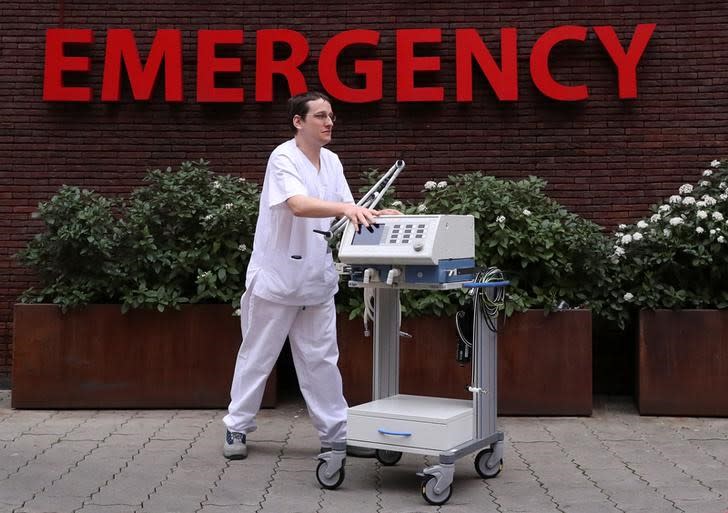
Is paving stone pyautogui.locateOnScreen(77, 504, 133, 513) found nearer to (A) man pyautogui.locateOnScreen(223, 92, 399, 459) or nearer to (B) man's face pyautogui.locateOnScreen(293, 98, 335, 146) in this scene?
(A) man pyautogui.locateOnScreen(223, 92, 399, 459)

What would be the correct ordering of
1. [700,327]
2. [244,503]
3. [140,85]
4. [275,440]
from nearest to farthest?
[244,503] → [275,440] → [700,327] → [140,85]

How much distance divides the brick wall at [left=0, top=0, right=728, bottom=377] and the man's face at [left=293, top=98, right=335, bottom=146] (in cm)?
285

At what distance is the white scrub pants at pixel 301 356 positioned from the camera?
5648mm

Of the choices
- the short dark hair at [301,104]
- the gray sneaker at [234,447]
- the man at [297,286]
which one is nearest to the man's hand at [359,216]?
the man at [297,286]

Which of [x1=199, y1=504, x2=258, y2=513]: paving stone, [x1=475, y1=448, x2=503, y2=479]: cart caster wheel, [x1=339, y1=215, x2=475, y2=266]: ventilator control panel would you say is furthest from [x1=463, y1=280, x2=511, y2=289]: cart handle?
[x1=199, y1=504, x2=258, y2=513]: paving stone

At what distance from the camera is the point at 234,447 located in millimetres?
Result: 5754

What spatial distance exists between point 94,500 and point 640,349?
407 cm

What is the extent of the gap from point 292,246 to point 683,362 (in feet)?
10.6

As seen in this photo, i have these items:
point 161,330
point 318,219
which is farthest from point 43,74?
point 318,219

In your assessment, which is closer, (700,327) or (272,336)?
(272,336)

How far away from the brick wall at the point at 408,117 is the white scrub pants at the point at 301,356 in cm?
294

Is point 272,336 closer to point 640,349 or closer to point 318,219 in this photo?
point 318,219

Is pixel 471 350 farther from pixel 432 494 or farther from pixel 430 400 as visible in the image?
pixel 432 494

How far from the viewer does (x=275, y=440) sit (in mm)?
6344
